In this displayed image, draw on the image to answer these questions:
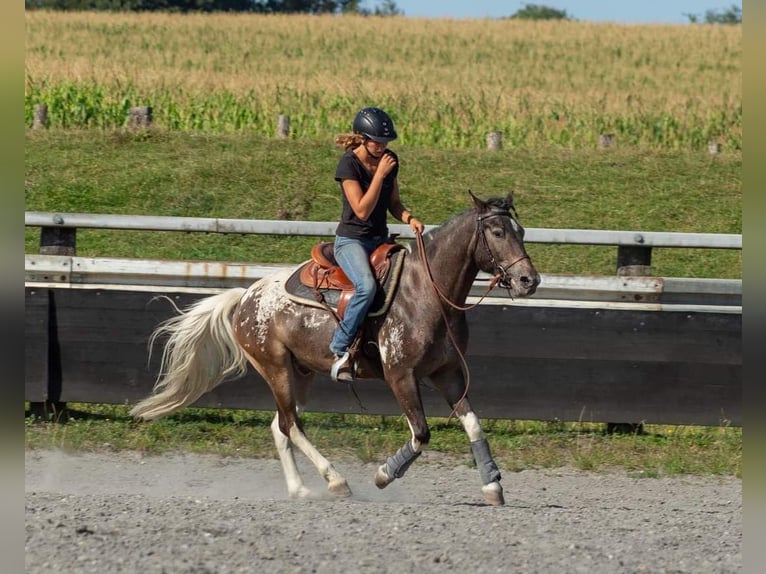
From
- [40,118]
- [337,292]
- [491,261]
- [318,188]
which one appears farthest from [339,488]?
[40,118]

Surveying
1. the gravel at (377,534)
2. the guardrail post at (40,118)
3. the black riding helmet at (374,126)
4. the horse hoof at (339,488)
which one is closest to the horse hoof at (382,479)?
the horse hoof at (339,488)

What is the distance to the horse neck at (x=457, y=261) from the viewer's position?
790cm

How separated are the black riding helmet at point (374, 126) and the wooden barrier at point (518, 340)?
8.13 feet

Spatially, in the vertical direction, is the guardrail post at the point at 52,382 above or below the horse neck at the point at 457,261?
below

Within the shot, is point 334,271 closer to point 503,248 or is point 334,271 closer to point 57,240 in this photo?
point 503,248

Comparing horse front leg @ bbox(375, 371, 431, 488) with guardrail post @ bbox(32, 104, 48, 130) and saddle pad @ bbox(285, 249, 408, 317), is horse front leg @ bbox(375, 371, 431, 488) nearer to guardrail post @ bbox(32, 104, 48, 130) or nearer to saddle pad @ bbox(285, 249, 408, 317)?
saddle pad @ bbox(285, 249, 408, 317)

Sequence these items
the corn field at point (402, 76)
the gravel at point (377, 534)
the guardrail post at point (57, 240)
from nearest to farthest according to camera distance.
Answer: the gravel at point (377, 534) → the guardrail post at point (57, 240) → the corn field at point (402, 76)

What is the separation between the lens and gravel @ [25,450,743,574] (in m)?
5.45

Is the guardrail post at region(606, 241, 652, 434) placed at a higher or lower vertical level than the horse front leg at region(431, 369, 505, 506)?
higher

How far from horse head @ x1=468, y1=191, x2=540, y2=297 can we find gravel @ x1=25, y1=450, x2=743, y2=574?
1.45 m

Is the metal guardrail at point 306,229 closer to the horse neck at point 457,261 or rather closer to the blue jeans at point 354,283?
the blue jeans at point 354,283

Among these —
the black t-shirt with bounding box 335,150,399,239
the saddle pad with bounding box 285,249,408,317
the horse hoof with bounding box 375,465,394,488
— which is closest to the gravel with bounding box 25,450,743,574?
the horse hoof with bounding box 375,465,394,488

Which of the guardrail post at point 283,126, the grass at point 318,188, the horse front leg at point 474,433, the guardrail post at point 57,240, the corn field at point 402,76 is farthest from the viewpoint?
the corn field at point 402,76

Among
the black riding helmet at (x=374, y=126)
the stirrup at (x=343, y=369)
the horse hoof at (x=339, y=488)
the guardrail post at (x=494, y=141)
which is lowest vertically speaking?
the horse hoof at (x=339, y=488)
